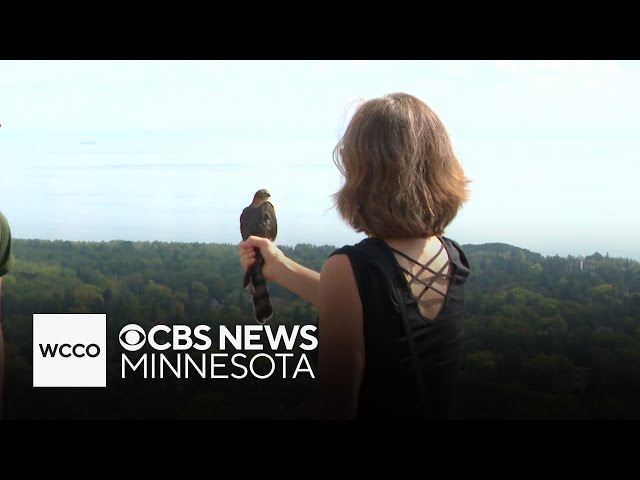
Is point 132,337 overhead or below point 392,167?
below

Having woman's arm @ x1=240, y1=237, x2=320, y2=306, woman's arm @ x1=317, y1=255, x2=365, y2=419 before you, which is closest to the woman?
woman's arm @ x1=317, y1=255, x2=365, y2=419

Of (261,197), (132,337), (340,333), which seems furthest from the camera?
(132,337)

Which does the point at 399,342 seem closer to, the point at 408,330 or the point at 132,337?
the point at 408,330

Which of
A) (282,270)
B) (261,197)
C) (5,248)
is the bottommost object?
(282,270)

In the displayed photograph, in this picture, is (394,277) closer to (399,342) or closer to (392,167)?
(399,342)

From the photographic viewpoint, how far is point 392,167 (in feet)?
6.72

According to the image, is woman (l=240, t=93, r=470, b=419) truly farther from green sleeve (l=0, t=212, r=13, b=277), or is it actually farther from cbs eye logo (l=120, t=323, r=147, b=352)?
cbs eye logo (l=120, t=323, r=147, b=352)

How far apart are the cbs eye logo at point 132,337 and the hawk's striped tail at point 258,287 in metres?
2.09

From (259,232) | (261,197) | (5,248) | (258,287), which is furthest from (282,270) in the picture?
(5,248)

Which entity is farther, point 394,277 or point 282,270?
point 282,270

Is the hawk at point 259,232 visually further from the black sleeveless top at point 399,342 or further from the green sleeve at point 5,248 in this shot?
the green sleeve at point 5,248

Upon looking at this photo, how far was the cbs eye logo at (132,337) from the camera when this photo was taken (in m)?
4.58

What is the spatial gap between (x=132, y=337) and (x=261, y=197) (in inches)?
80.3

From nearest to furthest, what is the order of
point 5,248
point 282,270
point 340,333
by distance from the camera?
1. point 340,333
2. point 282,270
3. point 5,248
